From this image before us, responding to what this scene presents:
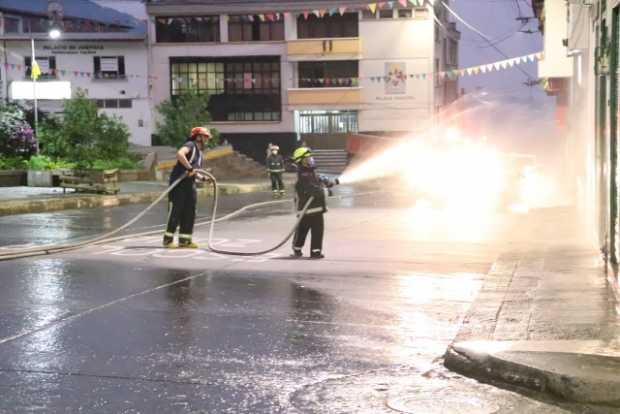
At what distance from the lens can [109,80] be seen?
181 ft

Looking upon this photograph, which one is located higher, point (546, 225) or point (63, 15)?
point (63, 15)

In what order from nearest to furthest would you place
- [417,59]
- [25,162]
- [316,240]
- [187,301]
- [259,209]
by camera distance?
1. [187,301]
2. [316,240]
3. [259,209]
4. [25,162]
5. [417,59]

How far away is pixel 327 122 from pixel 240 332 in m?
48.5

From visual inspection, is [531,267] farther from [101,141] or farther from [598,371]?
[101,141]

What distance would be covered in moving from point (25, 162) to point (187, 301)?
72.7ft

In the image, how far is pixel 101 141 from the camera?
1235 inches

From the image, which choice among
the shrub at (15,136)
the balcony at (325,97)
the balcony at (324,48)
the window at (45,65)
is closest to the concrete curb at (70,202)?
the shrub at (15,136)

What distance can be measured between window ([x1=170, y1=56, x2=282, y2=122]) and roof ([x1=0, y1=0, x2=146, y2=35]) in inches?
189

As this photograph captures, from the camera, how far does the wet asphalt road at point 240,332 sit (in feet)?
18.7

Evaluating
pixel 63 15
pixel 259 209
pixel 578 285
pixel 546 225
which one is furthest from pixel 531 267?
pixel 63 15

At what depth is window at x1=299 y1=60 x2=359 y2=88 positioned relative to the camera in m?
54.3

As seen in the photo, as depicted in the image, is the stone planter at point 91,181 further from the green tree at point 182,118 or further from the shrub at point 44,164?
the green tree at point 182,118

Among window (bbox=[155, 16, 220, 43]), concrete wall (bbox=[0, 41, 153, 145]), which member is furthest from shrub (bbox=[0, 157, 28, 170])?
window (bbox=[155, 16, 220, 43])

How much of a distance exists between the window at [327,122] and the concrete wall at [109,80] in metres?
9.29
